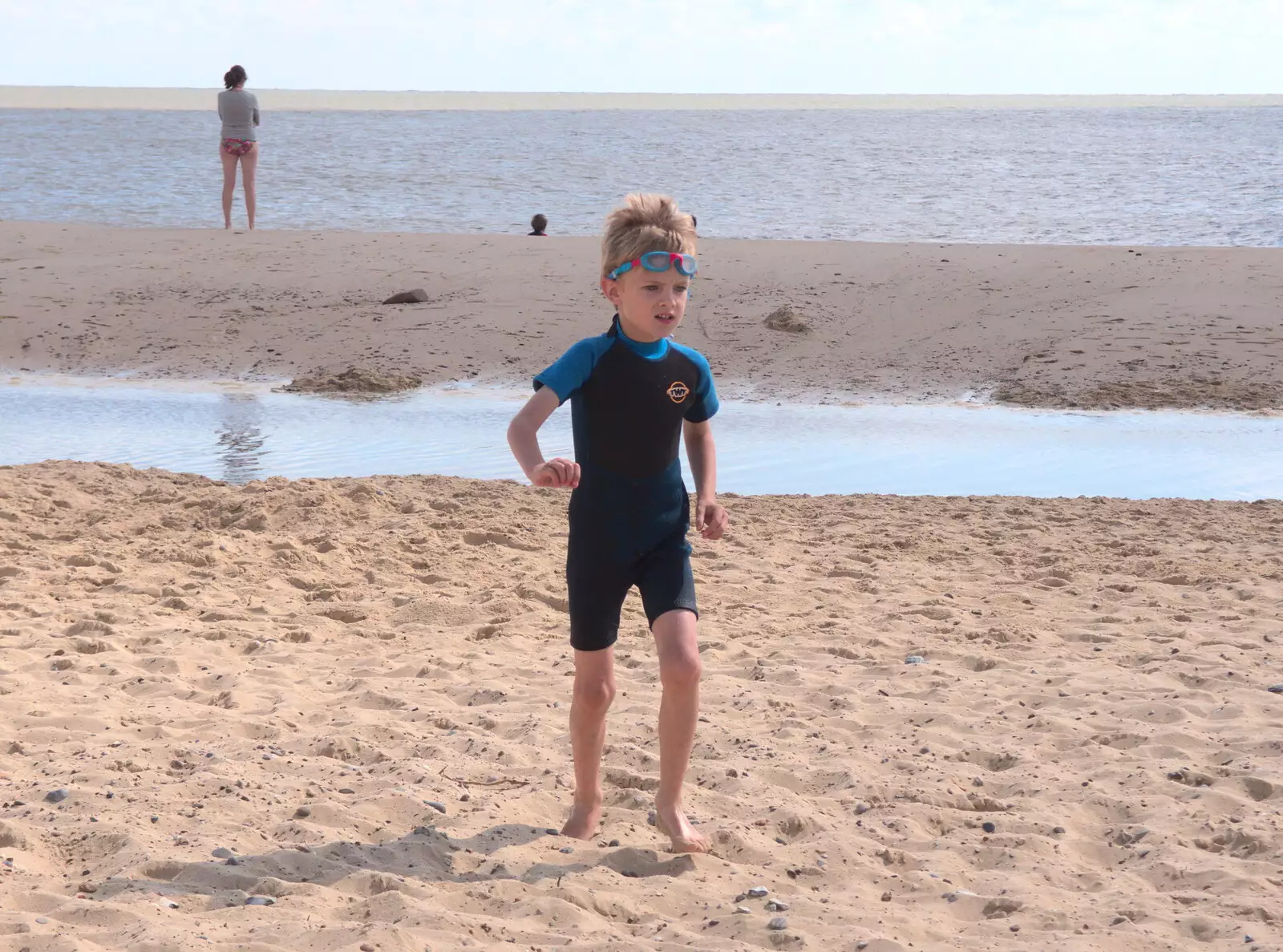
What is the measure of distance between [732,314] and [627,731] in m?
9.00

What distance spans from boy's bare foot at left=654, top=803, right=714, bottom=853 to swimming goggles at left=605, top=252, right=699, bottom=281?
1422 mm

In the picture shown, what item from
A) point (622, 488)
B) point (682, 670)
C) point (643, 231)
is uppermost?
point (643, 231)

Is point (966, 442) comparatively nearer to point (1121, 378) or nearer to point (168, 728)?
point (1121, 378)

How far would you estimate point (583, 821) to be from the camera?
3682 mm

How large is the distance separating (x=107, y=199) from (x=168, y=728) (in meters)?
23.7

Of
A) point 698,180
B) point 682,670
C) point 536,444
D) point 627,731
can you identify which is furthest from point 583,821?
point 698,180

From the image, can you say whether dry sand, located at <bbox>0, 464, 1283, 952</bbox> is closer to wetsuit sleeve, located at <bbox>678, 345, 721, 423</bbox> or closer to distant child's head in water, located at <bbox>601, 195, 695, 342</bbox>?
wetsuit sleeve, located at <bbox>678, 345, 721, 423</bbox>

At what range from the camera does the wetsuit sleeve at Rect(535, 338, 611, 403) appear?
336cm

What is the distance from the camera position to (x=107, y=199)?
1010 inches

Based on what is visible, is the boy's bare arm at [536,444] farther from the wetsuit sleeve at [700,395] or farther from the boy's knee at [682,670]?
the boy's knee at [682,670]

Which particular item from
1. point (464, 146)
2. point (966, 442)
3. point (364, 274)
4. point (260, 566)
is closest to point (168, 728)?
point (260, 566)

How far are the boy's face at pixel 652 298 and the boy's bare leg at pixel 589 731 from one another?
0.86 m

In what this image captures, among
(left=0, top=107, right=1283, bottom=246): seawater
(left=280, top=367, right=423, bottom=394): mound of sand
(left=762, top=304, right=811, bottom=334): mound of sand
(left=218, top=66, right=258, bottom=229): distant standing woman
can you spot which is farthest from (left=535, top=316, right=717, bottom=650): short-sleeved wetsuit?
(left=0, top=107, right=1283, bottom=246): seawater

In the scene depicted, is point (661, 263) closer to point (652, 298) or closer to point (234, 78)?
point (652, 298)
